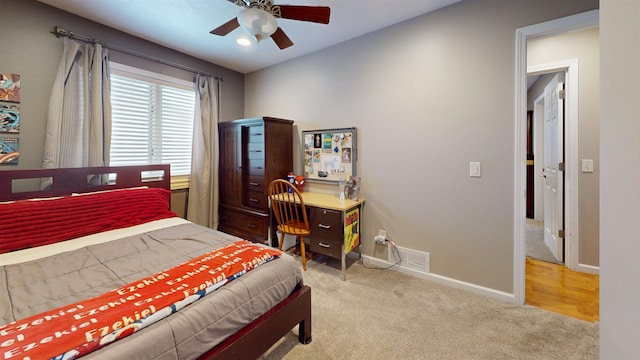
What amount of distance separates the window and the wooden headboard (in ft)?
1.11

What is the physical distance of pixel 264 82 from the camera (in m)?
3.66

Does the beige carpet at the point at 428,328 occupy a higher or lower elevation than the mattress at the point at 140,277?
lower

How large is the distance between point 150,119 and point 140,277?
2413 mm

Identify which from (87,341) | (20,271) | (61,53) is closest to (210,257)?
(87,341)

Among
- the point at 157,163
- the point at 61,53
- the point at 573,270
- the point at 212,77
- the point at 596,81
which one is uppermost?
the point at 212,77

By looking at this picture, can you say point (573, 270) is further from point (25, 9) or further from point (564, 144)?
point (25, 9)

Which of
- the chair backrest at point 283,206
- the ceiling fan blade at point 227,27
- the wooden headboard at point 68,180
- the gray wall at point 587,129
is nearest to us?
the ceiling fan blade at point 227,27

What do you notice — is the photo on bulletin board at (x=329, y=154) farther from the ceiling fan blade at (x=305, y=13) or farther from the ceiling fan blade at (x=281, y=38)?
the ceiling fan blade at (x=305, y=13)

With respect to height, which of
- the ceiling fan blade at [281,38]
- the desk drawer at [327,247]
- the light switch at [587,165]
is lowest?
the desk drawer at [327,247]

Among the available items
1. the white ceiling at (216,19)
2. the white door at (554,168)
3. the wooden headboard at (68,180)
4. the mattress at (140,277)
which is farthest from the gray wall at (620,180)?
the wooden headboard at (68,180)

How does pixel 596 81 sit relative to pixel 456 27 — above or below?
below

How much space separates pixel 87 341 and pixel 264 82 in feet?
11.4

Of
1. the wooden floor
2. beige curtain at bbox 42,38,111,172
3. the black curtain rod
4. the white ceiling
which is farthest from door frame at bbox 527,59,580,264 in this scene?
beige curtain at bbox 42,38,111,172

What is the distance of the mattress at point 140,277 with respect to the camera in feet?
3.11
